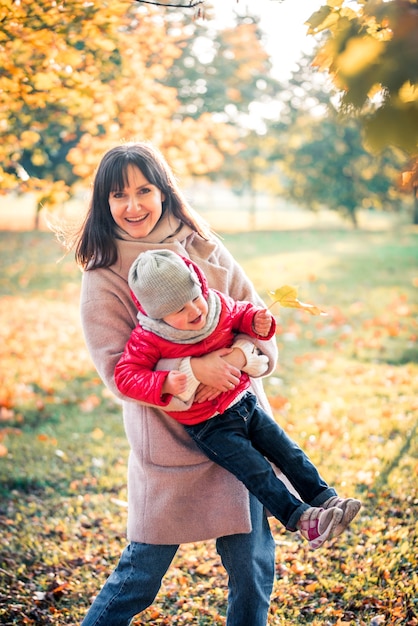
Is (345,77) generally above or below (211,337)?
above

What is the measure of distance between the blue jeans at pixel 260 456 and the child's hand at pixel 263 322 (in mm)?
271

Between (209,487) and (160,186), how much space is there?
3.84ft

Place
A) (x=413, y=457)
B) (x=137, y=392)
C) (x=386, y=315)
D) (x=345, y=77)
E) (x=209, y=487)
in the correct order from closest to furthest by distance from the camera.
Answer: (x=345, y=77)
(x=137, y=392)
(x=209, y=487)
(x=413, y=457)
(x=386, y=315)

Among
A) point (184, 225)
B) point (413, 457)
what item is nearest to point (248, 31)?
point (413, 457)

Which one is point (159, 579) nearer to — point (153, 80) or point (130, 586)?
point (130, 586)

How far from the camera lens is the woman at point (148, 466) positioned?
2.38m

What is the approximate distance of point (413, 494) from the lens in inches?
158

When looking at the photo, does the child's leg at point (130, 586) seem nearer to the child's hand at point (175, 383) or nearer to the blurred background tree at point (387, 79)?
the child's hand at point (175, 383)

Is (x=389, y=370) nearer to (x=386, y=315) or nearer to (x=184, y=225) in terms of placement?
(x=386, y=315)

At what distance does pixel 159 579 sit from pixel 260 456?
0.64m

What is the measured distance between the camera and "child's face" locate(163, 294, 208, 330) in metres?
2.13

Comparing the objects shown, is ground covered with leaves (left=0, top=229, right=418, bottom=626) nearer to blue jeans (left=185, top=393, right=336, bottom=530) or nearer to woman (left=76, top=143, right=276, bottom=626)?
woman (left=76, top=143, right=276, bottom=626)

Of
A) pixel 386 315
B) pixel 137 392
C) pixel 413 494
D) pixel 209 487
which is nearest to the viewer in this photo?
pixel 137 392

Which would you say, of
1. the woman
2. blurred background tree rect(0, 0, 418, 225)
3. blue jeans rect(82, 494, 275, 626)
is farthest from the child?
blurred background tree rect(0, 0, 418, 225)
